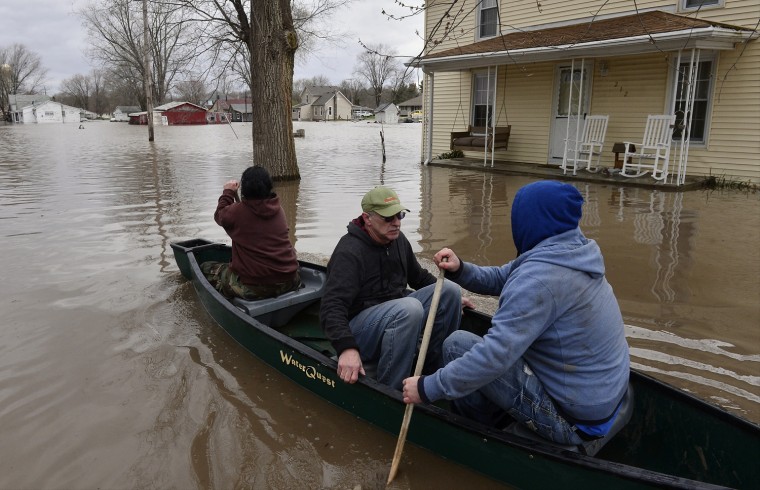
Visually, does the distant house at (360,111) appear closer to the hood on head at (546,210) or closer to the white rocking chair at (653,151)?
the white rocking chair at (653,151)

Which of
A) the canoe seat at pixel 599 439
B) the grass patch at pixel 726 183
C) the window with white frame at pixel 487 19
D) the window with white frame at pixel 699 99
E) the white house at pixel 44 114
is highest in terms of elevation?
the window with white frame at pixel 487 19

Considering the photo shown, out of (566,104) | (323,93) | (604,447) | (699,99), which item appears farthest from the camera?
(323,93)

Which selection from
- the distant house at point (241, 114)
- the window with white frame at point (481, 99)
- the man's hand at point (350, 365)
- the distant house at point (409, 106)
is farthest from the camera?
the distant house at point (241, 114)

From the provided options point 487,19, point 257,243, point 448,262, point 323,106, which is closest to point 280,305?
point 257,243

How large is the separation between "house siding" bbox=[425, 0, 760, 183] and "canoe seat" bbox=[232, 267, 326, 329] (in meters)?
5.40

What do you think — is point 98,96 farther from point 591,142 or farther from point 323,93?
point 591,142

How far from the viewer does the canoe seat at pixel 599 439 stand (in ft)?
8.94

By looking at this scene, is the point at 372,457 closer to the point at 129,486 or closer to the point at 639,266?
the point at 129,486

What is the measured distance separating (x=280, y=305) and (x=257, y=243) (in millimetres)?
555

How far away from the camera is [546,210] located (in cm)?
246

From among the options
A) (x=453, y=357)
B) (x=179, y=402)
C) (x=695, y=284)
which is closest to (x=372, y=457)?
(x=453, y=357)

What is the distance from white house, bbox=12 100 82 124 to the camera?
294 feet

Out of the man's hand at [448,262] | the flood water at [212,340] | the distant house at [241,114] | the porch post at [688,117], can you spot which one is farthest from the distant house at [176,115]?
the man's hand at [448,262]

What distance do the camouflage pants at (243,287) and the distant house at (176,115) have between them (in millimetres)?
69188
